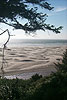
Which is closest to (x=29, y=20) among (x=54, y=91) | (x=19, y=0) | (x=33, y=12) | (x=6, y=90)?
(x=33, y=12)

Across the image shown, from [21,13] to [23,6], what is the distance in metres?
0.37

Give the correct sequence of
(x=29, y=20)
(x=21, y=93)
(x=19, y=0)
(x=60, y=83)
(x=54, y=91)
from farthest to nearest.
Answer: (x=29, y=20), (x=19, y=0), (x=21, y=93), (x=60, y=83), (x=54, y=91)

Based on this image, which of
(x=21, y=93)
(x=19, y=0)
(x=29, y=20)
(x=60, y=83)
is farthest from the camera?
(x=29, y=20)

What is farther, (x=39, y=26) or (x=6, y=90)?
(x=39, y=26)

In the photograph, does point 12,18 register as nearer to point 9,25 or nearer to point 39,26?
point 9,25

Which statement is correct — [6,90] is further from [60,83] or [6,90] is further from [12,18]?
[12,18]

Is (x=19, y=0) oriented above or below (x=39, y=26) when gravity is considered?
above

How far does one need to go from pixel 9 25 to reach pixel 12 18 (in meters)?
0.47

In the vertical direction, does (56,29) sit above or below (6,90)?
above

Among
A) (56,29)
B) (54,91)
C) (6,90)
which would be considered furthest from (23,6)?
(54,91)

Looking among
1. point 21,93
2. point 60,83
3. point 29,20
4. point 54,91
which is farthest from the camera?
point 29,20

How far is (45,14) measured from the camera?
11.8 metres

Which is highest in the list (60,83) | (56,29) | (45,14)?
(45,14)

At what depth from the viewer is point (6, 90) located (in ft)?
32.2
